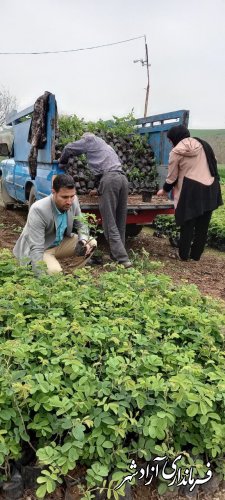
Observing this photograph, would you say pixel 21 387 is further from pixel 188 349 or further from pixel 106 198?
pixel 106 198

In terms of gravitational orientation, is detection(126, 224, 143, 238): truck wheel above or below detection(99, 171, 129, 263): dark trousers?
below

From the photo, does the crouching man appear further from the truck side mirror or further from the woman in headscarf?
the truck side mirror

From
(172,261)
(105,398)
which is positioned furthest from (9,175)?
(105,398)

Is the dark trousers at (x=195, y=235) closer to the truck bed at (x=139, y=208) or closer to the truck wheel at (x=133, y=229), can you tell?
the truck bed at (x=139, y=208)

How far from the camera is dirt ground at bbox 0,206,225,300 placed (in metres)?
6.05

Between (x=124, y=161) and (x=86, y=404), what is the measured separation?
20.1ft

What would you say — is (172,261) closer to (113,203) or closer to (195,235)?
(195,235)

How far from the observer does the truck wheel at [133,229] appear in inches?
325

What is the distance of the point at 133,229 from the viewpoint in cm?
830

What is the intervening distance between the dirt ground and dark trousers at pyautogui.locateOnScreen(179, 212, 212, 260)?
0.17m

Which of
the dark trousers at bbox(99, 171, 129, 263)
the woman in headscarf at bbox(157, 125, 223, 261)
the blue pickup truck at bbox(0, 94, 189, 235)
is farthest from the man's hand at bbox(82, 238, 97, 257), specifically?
the woman in headscarf at bbox(157, 125, 223, 261)

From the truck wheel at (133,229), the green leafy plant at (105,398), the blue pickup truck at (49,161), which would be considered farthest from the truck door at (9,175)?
the green leafy plant at (105,398)

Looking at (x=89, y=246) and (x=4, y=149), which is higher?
(x=4, y=149)

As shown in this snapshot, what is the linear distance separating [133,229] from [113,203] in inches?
88.6
